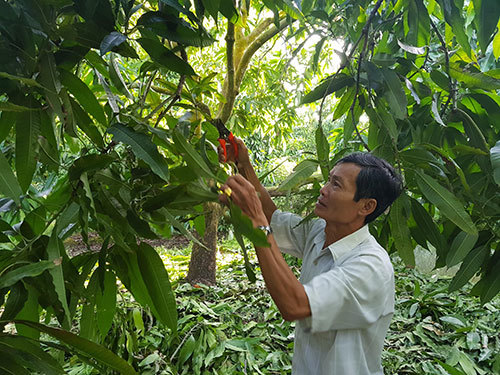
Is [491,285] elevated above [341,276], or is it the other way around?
[341,276]

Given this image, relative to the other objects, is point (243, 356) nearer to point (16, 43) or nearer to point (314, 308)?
point (314, 308)

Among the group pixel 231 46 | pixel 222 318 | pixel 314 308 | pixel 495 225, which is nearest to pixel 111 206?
pixel 314 308

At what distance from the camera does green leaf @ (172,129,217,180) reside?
1.63 feet

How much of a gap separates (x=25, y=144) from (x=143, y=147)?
0.56 ft

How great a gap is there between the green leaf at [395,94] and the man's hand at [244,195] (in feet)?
1.05

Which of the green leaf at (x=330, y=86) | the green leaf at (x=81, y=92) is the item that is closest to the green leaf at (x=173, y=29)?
the green leaf at (x=81, y=92)

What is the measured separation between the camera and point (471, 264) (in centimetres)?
89

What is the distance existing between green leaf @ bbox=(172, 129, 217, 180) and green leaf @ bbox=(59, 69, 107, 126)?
0.19 metres

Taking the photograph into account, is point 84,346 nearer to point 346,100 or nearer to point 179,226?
point 179,226

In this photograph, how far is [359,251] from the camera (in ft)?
2.77

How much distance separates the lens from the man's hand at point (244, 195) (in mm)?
624

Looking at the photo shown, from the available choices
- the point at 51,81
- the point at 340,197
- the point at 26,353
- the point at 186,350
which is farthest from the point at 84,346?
the point at 186,350

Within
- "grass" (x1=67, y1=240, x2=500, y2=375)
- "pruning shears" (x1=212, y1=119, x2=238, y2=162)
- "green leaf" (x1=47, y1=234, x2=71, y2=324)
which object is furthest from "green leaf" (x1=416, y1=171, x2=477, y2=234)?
"grass" (x1=67, y1=240, x2=500, y2=375)

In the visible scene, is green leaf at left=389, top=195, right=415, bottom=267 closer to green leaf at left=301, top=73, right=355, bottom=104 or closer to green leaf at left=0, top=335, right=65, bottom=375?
green leaf at left=301, top=73, right=355, bottom=104
